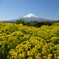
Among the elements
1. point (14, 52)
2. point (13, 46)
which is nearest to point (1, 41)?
point (13, 46)

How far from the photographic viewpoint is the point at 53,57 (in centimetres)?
482

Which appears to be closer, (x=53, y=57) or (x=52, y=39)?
(x=53, y=57)

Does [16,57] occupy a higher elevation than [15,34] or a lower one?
lower

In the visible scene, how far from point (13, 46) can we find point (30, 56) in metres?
0.98

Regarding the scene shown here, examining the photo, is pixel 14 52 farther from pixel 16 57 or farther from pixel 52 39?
pixel 52 39

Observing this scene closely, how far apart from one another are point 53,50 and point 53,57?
28 centimetres

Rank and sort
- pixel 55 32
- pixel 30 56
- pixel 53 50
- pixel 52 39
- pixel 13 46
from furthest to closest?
pixel 55 32 → pixel 52 39 → pixel 13 46 → pixel 53 50 → pixel 30 56

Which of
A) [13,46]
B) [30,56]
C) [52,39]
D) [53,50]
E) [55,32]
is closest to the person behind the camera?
[30,56]

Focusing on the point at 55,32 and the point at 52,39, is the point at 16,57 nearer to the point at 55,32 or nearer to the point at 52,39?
the point at 52,39

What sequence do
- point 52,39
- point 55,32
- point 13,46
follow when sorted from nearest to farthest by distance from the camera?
point 13,46, point 52,39, point 55,32

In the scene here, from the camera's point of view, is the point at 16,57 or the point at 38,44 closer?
the point at 16,57

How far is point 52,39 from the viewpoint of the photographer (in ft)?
20.1

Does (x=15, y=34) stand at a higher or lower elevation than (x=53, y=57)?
higher

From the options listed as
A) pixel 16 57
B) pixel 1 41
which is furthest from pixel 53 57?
pixel 1 41
